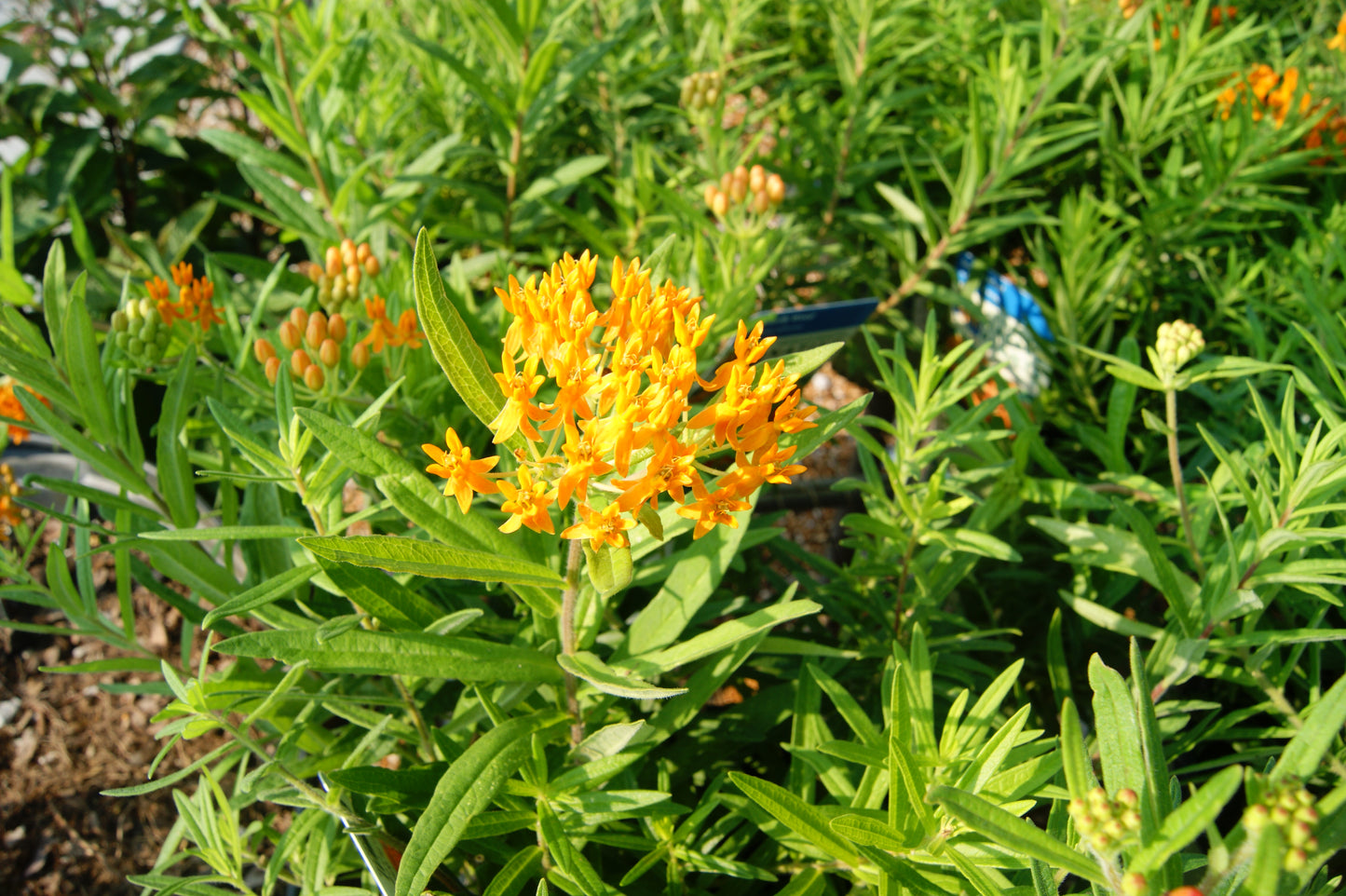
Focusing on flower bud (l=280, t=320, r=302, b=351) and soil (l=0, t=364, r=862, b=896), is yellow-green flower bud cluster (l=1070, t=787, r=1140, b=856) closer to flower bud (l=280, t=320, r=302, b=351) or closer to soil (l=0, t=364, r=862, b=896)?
flower bud (l=280, t=320, r=302, b=351)

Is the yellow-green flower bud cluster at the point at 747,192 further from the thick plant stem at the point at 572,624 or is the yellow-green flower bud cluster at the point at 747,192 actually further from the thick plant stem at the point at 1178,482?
the thick plant stem at the point at 572,624

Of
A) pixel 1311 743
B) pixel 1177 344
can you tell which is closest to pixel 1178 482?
pixel 1177 344

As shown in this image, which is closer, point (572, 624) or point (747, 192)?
point (572, 624)

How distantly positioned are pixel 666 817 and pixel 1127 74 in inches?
113

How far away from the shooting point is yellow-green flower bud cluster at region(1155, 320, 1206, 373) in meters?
1.25

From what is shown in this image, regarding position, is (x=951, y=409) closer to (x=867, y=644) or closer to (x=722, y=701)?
(x=867, y=644)

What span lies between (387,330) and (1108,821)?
133 cm

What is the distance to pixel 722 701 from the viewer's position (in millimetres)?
2023

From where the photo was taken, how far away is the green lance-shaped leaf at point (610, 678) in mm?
929

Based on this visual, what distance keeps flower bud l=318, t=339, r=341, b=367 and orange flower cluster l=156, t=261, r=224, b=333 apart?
0.32 metres

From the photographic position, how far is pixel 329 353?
4.61ft

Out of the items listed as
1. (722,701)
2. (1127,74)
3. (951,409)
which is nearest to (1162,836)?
(951,409)

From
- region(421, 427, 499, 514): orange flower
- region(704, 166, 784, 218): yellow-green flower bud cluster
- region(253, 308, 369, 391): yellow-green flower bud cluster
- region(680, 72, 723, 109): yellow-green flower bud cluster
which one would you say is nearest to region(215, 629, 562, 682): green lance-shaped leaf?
region(421, 427, 499, 514): orange flower

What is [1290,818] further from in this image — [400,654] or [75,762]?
[75,762]
